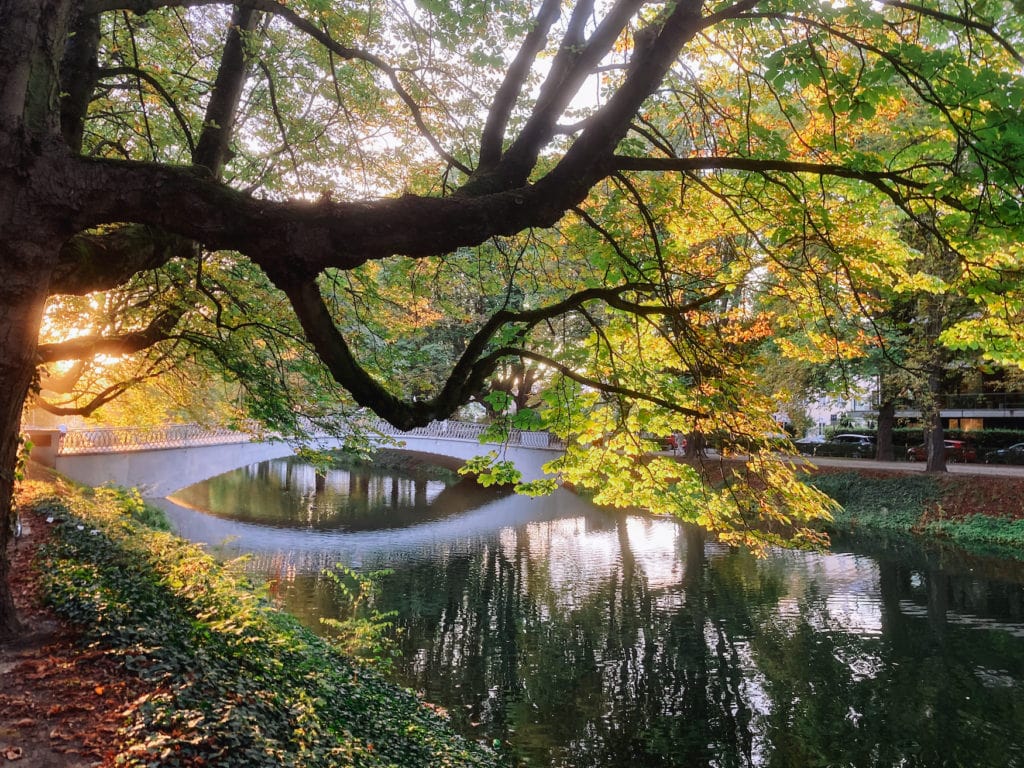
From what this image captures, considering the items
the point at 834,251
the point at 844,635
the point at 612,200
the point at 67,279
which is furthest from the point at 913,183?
the point at 844,635

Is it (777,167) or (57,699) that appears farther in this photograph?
(57,699)

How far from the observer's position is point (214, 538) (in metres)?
20.2

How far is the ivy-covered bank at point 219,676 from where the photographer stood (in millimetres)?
4141

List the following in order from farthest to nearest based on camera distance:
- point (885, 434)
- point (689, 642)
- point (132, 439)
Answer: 1. point (885, 434)
2. point (132, 439)
3. point (689, 642)

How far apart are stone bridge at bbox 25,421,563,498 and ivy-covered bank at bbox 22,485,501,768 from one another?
967 centimetres

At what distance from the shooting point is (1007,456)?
80.4 ft

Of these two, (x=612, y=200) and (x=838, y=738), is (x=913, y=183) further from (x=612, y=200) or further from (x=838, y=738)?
(x=838, y=738)

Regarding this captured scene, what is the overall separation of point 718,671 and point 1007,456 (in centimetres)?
2131

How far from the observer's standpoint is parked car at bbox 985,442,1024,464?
78.8ft

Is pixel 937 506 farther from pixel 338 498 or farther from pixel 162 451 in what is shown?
pixel 162 451

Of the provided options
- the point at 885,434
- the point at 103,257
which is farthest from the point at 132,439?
the point at 885,434

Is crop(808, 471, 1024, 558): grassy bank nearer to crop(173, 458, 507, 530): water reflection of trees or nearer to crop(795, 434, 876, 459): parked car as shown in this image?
crop(795, 434, 876, 459): parked car

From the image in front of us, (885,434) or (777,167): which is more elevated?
(777,167)

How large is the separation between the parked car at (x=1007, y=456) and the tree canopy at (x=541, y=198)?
78.3ft
